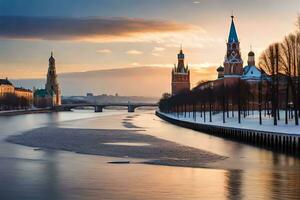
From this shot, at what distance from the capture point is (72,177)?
32969 mm

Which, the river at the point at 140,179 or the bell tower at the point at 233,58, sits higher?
the bell tower at the point at 233,58

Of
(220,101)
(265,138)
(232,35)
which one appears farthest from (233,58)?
(265,138)

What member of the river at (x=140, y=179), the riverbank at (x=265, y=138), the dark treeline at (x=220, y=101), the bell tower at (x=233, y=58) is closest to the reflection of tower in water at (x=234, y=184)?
the river at (x=140, y=179)

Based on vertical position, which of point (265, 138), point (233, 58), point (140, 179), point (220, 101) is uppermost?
point (233, 58)

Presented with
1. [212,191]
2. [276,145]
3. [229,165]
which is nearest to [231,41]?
[276,145]

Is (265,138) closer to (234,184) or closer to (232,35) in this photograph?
(234,184)

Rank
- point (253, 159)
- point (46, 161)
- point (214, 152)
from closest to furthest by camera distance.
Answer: point (46, 161) → point (253, 159) → point (214, 152)

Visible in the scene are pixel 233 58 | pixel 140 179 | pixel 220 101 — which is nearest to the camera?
pixel 140 179

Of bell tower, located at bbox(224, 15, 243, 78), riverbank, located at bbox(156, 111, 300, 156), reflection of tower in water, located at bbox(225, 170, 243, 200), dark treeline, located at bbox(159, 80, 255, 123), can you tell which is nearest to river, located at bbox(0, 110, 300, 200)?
reflection of tower in water, located at bbox(225, 170, 243, 200)

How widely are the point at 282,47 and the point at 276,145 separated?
88.3ft

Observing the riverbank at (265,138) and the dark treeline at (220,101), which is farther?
the dark treeline at (220,101)

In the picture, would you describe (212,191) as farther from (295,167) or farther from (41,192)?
(295,167)

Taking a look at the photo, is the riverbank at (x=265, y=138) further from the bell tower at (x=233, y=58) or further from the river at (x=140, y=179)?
the bell tower at (x=233, y=58)

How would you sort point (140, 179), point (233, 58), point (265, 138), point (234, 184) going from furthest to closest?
point (233, 58)
point (265, 138)
point (140, 179)
point (234, 184)
